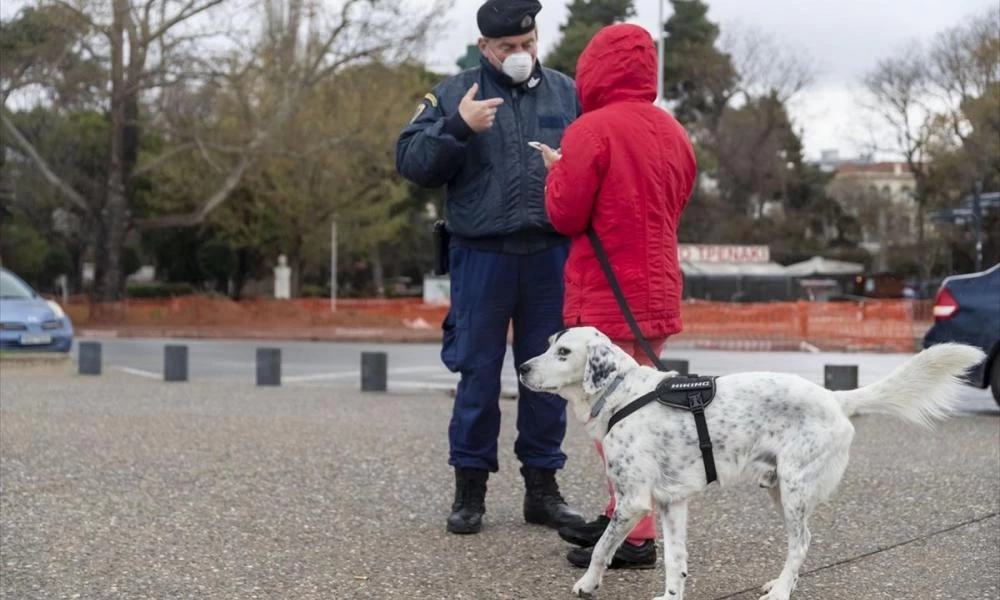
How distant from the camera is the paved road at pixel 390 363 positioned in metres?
16.6

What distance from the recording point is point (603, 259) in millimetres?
4504

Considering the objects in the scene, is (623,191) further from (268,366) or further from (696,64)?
(696,64)

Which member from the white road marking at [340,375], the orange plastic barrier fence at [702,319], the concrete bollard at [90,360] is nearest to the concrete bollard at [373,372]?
the white road marking at [340,375]

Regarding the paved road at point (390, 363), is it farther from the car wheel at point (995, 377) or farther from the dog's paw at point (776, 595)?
the dog's paw at point (776, 595)

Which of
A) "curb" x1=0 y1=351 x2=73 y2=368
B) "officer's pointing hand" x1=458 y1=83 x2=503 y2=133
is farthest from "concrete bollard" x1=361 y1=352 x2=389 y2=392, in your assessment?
"officer's pointing hand" x1=458 y1=83 x2=503 y2=133

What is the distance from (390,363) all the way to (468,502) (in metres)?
15.1

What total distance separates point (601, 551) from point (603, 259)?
3.46 feet

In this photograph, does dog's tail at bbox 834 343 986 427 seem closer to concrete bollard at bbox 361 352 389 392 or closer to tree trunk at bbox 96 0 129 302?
concrete bollard at bbox 361 352 389 392

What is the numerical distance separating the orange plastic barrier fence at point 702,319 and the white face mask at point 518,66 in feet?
69.9

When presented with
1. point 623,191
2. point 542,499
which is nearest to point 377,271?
point 542,499

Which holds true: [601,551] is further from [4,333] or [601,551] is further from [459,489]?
[4,333]

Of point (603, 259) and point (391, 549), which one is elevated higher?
point (603, 259)

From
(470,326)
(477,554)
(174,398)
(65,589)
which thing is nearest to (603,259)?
(470,326)

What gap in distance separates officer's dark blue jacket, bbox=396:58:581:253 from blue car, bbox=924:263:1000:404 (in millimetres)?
6229
